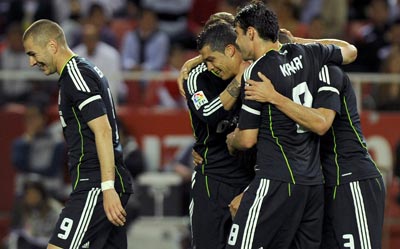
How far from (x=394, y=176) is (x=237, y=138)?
20.7 ft

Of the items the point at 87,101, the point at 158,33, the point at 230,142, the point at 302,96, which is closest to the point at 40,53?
the point at 87,101

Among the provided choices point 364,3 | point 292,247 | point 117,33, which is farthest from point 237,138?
point 364,3

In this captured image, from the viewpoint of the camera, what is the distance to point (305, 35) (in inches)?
626

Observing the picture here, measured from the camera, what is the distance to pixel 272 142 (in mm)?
8156

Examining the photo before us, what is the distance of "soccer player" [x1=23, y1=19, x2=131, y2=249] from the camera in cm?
841

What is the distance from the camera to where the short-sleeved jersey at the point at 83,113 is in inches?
332

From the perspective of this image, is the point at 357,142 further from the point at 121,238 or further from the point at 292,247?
the point at 121,238

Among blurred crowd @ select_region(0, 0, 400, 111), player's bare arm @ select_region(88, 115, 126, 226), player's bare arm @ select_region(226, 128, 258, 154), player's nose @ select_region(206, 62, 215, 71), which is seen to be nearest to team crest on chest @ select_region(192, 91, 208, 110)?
player's nose @ select_region(206, 62, 215, 71)

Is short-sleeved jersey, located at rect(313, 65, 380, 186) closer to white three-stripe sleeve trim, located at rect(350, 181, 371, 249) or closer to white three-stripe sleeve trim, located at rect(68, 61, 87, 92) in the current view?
white three-stripe sleeve trim, located at rect(350, 181, 371, 249)

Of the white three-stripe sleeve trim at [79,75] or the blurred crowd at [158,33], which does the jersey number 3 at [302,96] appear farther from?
the blurred crowd at [158,33]

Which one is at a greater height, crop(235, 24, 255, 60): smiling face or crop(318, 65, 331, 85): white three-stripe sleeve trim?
crop(235, 24, 255, 60): smiling face

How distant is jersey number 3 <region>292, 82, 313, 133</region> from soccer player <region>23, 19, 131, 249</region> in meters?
1.37

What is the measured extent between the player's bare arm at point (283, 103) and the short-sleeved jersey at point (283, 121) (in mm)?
48

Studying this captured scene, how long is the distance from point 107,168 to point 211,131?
999 mm
